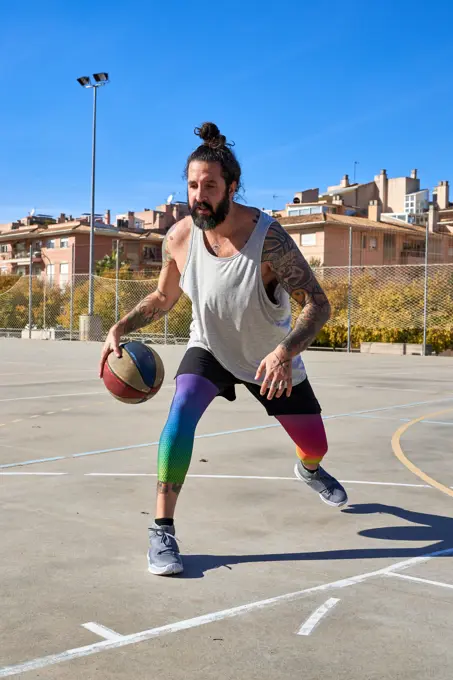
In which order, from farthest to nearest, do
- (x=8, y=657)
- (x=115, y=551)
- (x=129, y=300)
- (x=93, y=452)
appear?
1. (x=129, y=300)
2. (x=93, y=452)
3. (x=115, y=551)
4. (x=8, y=657)

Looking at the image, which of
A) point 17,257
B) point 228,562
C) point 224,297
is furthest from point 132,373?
point 17,257

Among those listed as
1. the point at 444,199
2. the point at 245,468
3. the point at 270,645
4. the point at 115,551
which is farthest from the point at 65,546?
the point at 444,199

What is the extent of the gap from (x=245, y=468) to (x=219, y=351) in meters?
2.34

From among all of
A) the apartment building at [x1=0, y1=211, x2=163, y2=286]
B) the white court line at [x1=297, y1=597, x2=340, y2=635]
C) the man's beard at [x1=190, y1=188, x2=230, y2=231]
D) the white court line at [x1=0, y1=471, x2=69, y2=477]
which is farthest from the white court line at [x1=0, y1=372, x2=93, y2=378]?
the apartment building at [x1=0, y1=211, x2=163, y2=286]

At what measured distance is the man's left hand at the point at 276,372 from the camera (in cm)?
416

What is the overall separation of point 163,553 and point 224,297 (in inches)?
52.7

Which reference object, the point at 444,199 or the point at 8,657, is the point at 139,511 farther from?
the point at 444,199

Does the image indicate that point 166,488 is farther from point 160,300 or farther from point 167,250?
point 167,250

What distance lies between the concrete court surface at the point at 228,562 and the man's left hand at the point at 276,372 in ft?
2.82

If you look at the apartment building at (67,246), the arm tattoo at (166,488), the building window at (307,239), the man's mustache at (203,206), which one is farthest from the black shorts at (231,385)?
the apartment building at (67,246)

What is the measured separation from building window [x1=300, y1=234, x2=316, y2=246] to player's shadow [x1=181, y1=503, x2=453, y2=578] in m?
72.7

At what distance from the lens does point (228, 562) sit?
426 cm

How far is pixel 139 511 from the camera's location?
532 centimetres

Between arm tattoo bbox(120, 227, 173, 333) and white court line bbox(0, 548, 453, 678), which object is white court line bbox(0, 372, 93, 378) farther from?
white court line bbox(0, 548, 453, 678)
